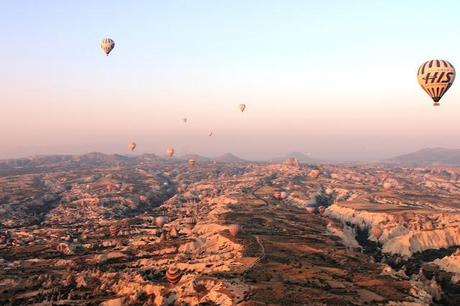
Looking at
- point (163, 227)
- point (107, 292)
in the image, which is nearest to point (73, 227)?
point (163, 227)

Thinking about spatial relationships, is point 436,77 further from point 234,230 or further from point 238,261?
point 234,230

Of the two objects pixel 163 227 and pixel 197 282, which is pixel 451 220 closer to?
pixel 163 227

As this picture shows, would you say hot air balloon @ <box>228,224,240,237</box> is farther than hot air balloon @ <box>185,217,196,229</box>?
No

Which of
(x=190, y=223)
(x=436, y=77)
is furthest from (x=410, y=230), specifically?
(x=436, y=77)

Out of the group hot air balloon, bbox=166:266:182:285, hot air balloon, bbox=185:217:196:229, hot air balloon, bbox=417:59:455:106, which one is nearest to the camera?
hot air balloon, bbox=166:266:182:285

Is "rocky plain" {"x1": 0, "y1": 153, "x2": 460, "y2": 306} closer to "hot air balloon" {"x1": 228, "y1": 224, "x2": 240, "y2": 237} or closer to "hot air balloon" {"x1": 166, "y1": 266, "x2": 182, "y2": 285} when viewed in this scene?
"hot air balloon" {"x1": 166, "y1": 266, "x2": 182, "y2": 285}

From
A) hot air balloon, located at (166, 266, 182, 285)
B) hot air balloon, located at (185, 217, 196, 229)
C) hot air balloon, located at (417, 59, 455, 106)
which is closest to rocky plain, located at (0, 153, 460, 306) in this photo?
hot air balloon, located at (166, 266, 182, 285)
